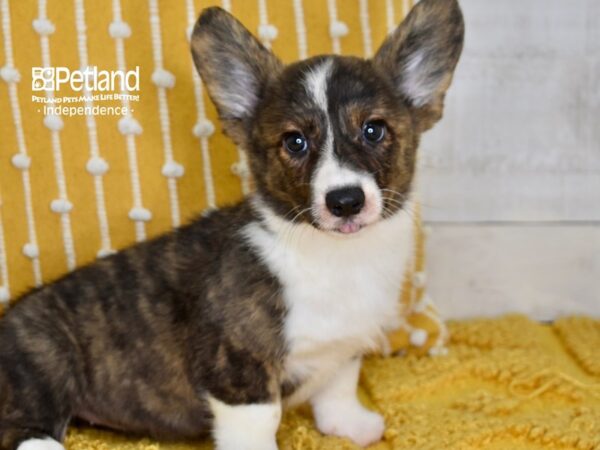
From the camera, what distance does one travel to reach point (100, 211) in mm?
2789

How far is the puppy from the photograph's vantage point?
7.11ft

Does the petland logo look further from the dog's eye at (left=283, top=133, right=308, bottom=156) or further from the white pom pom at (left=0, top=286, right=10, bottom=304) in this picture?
the dog's eye at (left=283, top=133, right=308, bottom=156)

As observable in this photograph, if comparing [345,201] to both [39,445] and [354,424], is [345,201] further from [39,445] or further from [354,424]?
[39,445]

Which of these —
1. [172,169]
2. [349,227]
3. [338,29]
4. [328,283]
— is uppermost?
[338,29]

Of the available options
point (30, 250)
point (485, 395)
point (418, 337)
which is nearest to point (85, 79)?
point (30, 250)

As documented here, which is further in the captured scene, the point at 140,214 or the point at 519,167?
the point at 519,167

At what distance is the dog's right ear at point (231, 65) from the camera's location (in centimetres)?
223

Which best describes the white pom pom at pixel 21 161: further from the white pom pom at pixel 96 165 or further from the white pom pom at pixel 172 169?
the white pom pom at pixel 172 169

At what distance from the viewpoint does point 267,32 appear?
2756 mm

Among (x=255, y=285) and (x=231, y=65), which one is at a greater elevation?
(x=231, y=65)

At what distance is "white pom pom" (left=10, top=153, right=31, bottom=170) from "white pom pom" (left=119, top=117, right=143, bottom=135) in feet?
1.08

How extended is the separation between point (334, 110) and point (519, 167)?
4.56 ft

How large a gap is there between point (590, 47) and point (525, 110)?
338 millimetres

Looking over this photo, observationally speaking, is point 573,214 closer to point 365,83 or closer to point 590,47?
point 590,47
